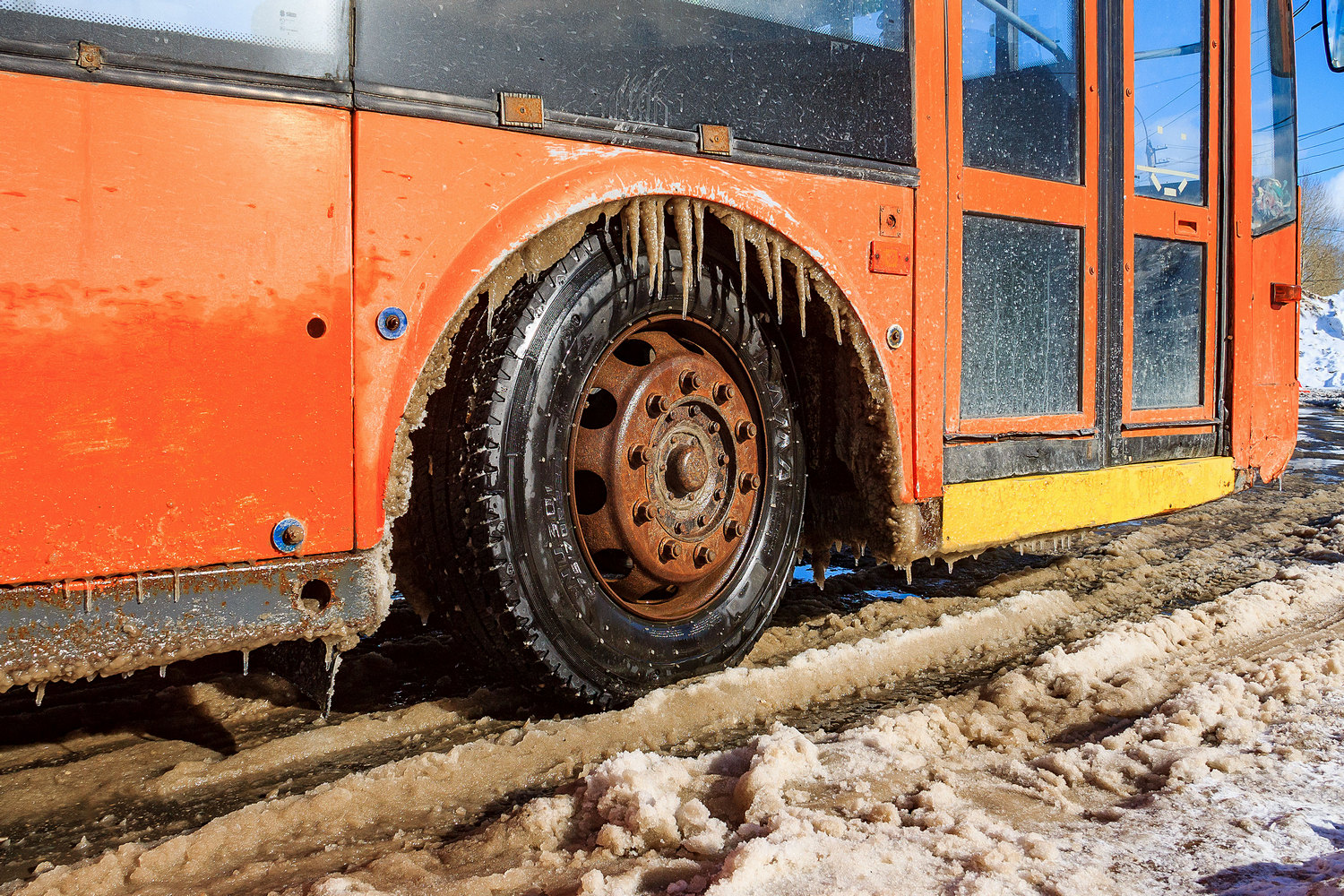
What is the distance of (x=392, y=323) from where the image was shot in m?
1.76

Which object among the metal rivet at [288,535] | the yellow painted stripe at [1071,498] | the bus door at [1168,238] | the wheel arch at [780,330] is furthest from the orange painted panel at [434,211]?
the bus door at [1168,238]

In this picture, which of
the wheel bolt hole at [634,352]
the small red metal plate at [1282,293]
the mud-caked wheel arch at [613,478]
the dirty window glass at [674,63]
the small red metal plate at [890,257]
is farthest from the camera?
the small red metal plate at [1282,293]

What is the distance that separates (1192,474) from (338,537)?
314cm

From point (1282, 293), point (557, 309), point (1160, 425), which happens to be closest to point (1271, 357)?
A: point (1282, 293)

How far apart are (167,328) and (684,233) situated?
3.58 ft

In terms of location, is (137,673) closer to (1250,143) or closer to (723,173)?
(723,173)

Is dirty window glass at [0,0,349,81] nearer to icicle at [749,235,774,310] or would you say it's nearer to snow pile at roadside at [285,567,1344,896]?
icicle at [749,235,774,310]

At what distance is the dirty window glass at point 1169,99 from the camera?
331 cm

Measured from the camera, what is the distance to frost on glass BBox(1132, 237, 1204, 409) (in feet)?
11.0

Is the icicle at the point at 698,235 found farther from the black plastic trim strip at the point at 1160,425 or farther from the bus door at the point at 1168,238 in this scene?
the black plastic trim strip at the point at 1160,425

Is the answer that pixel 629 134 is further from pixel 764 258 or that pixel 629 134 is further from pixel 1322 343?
pixel 1322 343

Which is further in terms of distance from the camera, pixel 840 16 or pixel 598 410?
pixel 840 16

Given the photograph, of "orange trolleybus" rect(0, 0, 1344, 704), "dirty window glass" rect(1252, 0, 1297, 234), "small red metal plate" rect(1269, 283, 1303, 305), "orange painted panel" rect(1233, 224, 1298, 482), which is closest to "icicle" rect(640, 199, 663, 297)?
"orange trolleybus" rect(0, 0, 1344, 704)

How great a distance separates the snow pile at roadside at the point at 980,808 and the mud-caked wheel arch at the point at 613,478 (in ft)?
1.23
